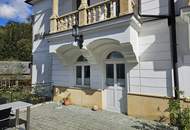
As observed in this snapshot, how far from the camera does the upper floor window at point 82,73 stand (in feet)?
33.6

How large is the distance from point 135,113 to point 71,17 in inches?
205

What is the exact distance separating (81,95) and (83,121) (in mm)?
2655

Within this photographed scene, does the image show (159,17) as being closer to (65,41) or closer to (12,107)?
(65,41)

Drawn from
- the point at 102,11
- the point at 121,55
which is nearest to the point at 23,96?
the point at 121,55

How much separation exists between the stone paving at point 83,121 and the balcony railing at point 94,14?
12.5 feet

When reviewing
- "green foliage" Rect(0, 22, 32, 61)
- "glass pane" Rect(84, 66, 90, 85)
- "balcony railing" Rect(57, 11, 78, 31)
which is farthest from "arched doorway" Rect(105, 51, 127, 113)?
"green foliage" Rect(0, 22, 32, 61)

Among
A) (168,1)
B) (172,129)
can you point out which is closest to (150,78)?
(172,129)

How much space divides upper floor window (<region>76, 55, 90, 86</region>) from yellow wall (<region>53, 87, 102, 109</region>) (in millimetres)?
431

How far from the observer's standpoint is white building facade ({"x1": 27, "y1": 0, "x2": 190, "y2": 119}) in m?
7.27

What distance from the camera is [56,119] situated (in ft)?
25.7

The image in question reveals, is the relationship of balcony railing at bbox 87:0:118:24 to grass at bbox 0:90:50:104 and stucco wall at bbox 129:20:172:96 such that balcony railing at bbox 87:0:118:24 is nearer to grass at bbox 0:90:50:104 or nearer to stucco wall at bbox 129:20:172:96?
stucco wall at bbox 129:20:172:96

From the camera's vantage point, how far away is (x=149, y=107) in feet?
24.9

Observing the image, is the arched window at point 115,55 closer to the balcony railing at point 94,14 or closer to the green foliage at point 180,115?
the balcony railing at point 94,14

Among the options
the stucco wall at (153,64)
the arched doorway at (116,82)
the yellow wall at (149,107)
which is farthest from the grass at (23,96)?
the stucco wall at (153,64)
